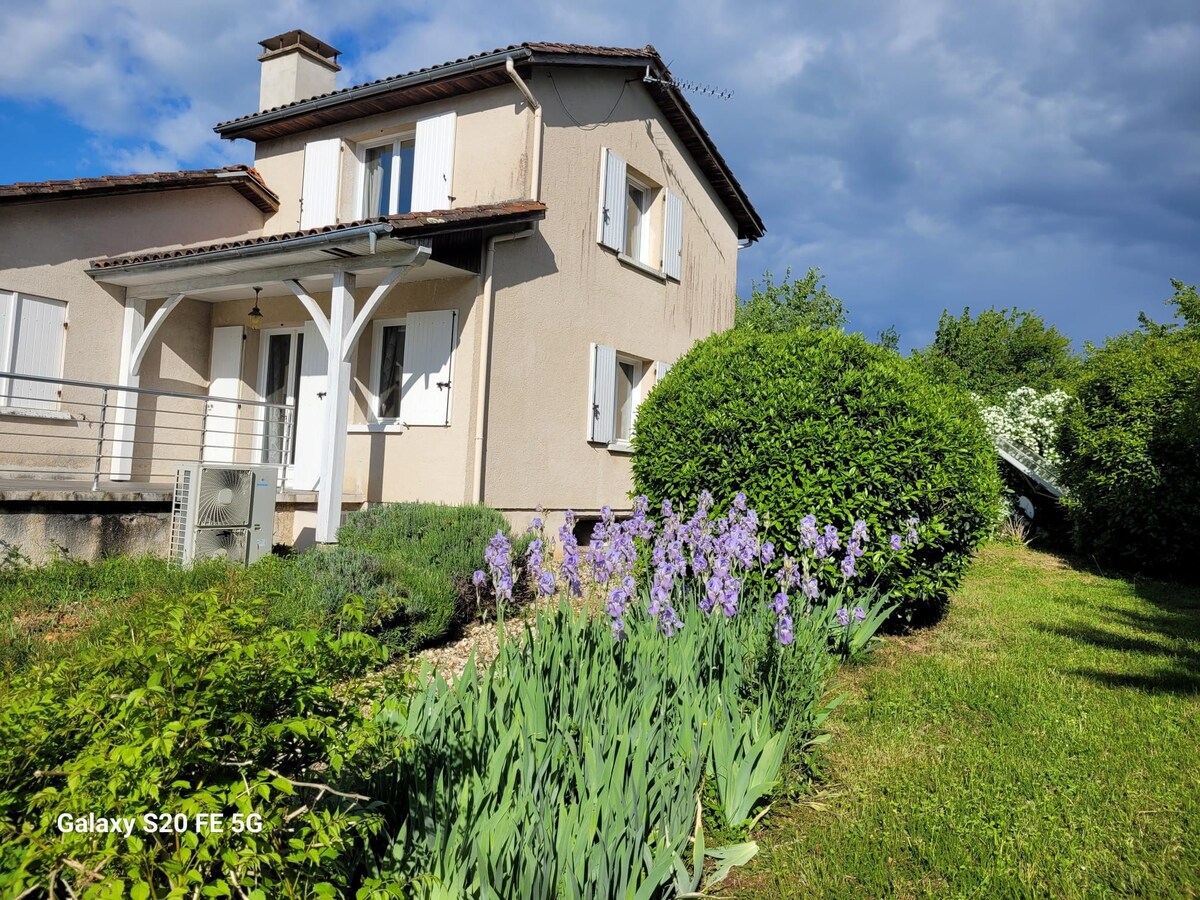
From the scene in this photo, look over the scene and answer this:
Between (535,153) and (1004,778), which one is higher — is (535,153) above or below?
above

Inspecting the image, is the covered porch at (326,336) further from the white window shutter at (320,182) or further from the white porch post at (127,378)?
the white window shutter at (320,182)

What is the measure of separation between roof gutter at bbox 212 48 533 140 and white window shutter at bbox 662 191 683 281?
Answer: 4.05 meters

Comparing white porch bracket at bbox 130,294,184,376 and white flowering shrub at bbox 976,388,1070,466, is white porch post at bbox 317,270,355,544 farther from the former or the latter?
white flowering shrub at bbox 976,388,1070,466

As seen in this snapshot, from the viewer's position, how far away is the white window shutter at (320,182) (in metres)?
12.0

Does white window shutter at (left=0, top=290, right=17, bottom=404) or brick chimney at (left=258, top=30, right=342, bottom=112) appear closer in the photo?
white window shutter at (left=0, top=290, right=17, bottom=404)

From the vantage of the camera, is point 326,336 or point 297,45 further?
point 297,45

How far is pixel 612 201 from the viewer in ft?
39.8

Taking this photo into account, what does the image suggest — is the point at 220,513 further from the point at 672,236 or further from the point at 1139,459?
the point at 1139,459

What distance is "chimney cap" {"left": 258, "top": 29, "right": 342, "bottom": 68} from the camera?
13.2 meters

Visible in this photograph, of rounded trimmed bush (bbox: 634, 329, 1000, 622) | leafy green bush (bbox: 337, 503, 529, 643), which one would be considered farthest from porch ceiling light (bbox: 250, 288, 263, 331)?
rounded trimmed bush (bbox: 634, 329, 1000, 622)

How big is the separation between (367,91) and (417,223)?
12.1 feet

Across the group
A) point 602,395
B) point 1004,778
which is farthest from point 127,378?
point 1004,778

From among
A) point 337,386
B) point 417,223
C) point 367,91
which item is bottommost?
point 337,386

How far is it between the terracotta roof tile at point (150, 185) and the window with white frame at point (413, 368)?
3.62 m
